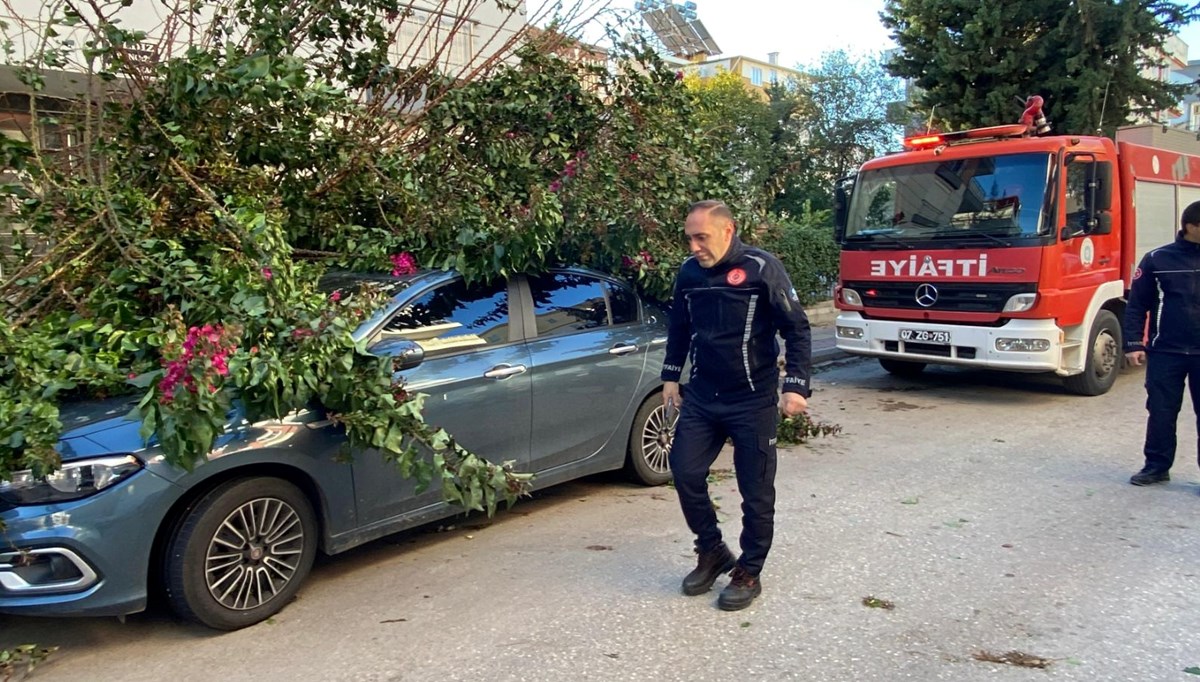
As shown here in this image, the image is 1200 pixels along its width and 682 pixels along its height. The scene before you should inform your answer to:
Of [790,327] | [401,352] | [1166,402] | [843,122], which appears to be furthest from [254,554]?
[843,122]

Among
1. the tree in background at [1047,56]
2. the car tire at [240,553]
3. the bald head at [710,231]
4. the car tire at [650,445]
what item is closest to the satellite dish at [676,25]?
the car tire at [650,445]

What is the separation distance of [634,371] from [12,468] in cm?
326

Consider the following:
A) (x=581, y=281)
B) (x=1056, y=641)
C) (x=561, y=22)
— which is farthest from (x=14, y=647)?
(x=561, y=22)

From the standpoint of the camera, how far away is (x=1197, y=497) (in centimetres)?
564

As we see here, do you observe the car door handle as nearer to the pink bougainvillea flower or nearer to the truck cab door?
the pink bougainvillea flower

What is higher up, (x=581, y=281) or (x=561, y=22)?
(x=561, y=22)

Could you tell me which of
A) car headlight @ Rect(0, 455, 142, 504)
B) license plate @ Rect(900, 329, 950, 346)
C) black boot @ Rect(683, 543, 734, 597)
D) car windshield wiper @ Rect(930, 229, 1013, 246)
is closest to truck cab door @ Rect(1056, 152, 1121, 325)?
car windshield wiper @ Rect(930, 229, 1013, 246)

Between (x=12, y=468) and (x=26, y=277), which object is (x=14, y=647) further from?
(x=26, y=277)

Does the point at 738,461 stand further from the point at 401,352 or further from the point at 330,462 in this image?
the point at 330,462

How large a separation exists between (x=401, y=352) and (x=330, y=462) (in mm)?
590

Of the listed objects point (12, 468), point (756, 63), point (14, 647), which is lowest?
point (14, 647)

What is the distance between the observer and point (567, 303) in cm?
538

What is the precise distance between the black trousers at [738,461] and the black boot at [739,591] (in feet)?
0.11

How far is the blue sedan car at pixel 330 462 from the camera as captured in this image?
3443 mm
